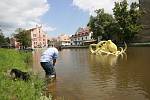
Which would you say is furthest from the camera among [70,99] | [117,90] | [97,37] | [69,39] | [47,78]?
[69,39]

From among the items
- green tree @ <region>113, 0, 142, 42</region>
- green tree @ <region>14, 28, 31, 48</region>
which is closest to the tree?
green tree @ <region>113, 0, 142, 42</region>

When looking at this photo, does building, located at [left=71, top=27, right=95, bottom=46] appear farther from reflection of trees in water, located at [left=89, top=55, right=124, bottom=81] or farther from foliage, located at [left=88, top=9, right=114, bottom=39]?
reflection of trees in water, located at [left=89, top=55, right=124, bottom=81]

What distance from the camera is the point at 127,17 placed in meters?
82.5

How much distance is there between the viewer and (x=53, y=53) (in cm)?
1554

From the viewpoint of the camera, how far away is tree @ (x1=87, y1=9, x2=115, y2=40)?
92.6 meters

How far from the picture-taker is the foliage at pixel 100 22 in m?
93.5

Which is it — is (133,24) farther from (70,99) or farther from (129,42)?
(70,99)

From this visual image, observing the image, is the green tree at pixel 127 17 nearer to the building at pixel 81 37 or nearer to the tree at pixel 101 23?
the tree at pixel 101 23

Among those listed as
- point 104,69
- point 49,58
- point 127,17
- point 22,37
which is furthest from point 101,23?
point 49,58

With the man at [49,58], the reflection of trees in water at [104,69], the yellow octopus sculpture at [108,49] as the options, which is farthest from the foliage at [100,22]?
the man at [49,58]

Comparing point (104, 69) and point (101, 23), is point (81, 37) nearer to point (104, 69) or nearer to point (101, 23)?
point (101, 23)

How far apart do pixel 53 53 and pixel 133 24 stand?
229ft

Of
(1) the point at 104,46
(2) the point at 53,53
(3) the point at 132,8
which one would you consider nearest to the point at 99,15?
(3) the point at 132,8

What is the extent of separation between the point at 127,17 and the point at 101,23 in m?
14.2
